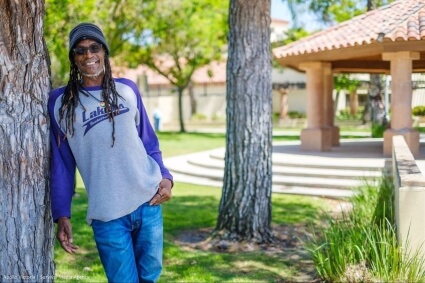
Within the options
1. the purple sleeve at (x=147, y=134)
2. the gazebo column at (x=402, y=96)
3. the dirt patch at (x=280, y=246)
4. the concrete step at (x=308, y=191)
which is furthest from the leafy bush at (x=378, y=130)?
the purple sleeve at (x=147, y=134)

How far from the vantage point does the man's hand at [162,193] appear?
3.62 meters

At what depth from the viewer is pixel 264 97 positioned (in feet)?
26.3

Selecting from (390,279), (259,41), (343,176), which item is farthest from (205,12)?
(390,279)

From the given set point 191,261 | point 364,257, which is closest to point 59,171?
point 364,257

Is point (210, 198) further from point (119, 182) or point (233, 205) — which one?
point (119, 182)

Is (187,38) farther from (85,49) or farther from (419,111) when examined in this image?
(85,49)

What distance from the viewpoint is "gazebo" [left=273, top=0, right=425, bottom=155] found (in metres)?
14.0

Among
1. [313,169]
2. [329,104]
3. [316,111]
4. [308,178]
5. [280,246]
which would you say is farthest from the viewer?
[329,104]

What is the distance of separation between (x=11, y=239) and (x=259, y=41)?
510cm

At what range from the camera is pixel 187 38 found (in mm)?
33188

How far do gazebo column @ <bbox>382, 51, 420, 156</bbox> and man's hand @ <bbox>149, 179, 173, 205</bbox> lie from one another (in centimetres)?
1153

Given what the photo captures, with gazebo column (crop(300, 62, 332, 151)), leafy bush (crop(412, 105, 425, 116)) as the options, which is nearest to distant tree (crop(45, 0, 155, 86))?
gazebo column (crop(300, 62, 332, 151))

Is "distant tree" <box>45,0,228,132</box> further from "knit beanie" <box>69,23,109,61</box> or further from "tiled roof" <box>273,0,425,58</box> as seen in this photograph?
"knit beanie" <box>69,23,109,61</box>

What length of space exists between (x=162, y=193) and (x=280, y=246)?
4.73 meters
